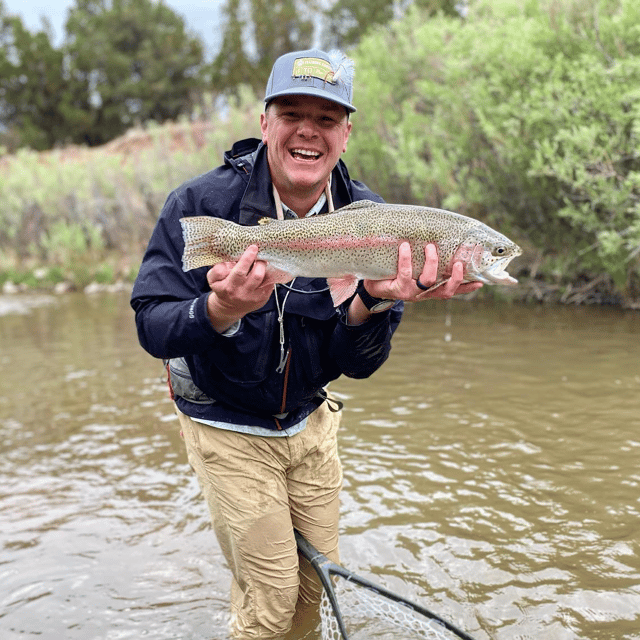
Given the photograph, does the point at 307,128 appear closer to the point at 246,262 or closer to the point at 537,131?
the point at 246,262

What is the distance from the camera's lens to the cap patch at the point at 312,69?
3.14 meters

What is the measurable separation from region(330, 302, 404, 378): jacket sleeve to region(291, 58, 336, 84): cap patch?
3.67 feet

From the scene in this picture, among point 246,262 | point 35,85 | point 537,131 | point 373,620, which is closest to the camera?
point 246,262

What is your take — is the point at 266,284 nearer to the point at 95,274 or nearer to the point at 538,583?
the point at 538,583

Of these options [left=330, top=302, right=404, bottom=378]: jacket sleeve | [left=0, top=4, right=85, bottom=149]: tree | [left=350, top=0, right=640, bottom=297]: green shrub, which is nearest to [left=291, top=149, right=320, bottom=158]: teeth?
[left=330, top=302, right=404, bottom=378]: jacket sleeve

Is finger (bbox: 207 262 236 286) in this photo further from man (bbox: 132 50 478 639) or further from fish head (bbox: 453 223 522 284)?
fish head (bbox: 453 223 522 284)

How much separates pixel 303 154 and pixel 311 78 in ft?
1.13

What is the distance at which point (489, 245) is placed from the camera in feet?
9.67

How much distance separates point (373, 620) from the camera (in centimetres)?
412

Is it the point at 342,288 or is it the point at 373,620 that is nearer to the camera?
the point at 342,288

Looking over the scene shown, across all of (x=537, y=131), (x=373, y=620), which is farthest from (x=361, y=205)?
(x=537, y=131)

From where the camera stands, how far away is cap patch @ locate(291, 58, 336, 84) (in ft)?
10.3

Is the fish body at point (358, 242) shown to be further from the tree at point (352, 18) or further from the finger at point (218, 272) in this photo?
the tree at point (352, 18)

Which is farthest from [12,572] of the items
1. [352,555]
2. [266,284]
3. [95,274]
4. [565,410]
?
[95,274]
